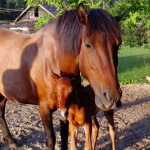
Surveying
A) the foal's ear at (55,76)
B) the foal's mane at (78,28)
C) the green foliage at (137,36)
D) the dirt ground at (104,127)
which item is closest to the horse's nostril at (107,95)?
the foal's mane at (78,28)

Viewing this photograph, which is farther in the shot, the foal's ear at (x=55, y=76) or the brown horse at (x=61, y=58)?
the foal's ear at (x=55, y=76)

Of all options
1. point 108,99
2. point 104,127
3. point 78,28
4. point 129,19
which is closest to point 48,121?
point 108,99

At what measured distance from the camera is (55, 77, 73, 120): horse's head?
257 centimetres

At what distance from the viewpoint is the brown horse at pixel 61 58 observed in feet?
6.92

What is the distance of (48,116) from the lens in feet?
9.45

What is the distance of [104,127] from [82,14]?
3.10 m

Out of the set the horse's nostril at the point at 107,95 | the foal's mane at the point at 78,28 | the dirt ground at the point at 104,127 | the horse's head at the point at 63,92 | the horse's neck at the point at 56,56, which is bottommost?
the dirt ground at the point at 104,127

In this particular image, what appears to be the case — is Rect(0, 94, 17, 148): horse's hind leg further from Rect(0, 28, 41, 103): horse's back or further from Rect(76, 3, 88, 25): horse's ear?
Rect(76, 3, 88, 25): horse's ear

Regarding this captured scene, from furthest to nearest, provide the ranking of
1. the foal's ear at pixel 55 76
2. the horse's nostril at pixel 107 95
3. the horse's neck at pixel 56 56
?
the foal's ear at pixel 55 76, the horse's neck at pixel 56 56, the horse's nostril at pixel 107 95

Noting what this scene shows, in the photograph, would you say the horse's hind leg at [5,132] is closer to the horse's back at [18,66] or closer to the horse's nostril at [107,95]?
the horse's back at [18,66]

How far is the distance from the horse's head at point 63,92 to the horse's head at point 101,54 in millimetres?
408

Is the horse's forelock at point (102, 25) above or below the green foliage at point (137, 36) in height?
above

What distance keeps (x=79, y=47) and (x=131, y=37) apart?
730 centimetres

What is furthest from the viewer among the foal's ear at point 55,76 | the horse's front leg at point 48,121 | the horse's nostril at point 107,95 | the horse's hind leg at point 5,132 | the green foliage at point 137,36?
the green foliage at point 137,36
